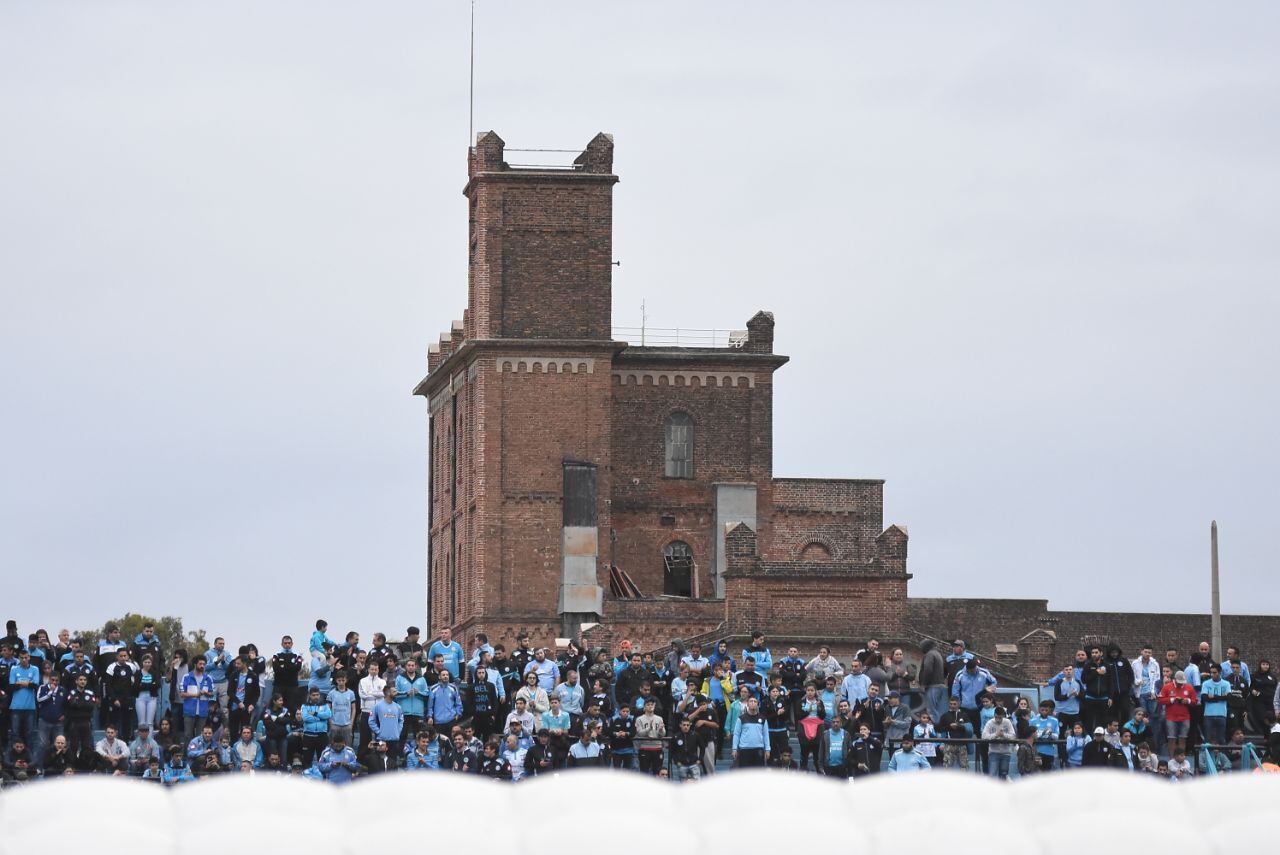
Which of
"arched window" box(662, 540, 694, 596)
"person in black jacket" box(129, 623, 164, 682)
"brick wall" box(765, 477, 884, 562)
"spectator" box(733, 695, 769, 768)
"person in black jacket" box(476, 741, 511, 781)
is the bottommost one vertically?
"person in black jacket" box(476, 741, 511, 781)

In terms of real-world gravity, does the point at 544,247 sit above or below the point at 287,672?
above

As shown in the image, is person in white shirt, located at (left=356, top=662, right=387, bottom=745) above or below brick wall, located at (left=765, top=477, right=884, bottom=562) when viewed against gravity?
below

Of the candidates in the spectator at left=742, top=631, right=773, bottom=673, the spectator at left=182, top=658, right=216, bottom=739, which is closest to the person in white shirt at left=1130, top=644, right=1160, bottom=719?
the spectator at left=742, top=631, right=773, bottom=673

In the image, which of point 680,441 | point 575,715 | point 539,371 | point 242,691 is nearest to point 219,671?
point 242,691

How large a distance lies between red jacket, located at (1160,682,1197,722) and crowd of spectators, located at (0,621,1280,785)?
26mm

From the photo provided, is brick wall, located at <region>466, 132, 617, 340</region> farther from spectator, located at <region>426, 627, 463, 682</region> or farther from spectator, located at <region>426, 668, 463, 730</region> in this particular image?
spectator, located at <region>426, 668, 463, 730</region>

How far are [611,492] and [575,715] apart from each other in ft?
127

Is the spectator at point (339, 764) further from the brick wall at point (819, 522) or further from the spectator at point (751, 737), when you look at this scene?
the brick wall at point (819, 522)

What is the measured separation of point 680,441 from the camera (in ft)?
231

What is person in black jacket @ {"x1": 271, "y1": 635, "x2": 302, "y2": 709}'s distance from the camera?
101 feet

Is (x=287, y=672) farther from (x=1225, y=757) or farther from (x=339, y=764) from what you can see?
(x=1225, y=757)

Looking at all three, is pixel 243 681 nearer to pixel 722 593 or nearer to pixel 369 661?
pixel 369 661

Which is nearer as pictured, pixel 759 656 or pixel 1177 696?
pixel 1177 696

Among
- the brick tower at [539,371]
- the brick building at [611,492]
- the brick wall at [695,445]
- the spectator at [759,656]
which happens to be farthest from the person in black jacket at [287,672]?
the brick wall at [695,445]
